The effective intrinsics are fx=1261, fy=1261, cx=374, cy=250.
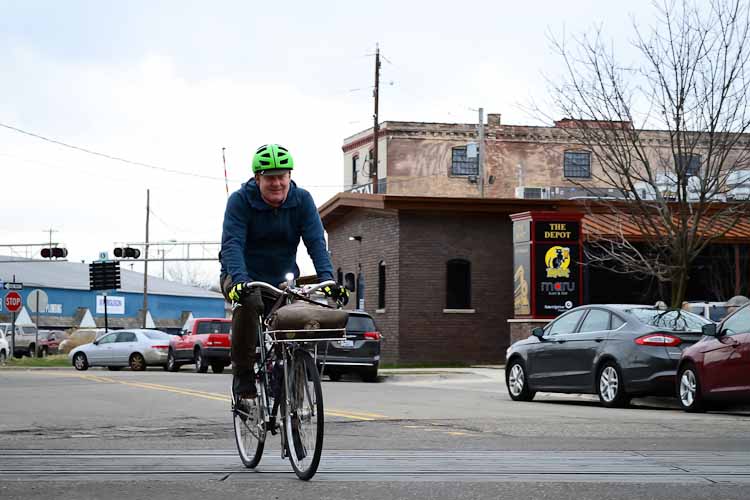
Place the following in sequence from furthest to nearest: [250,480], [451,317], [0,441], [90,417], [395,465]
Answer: [451,317] → [90,417] → [0,441] → [395,465] → [250,480]

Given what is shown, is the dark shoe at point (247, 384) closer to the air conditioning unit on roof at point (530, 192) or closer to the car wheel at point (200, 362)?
the car wheel at point (200, 362)

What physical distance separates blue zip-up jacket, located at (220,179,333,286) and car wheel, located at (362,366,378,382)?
20.6 meters

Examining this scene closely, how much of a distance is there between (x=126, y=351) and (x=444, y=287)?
10085mm

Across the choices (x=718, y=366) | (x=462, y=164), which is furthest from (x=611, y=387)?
(x=462, y=164)

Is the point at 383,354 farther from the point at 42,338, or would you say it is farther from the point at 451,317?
the point at 42,338

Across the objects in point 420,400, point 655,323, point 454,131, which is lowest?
point 420,400

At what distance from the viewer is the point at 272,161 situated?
25.1 feet

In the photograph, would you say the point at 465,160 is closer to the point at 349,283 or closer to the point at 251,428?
the point at 349,283

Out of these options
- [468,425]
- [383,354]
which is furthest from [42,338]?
[468,425]

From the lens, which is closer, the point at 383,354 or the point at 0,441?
the point at 0,441

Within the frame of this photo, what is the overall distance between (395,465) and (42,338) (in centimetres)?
6102

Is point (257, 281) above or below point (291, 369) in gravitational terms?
above

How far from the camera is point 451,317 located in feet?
122

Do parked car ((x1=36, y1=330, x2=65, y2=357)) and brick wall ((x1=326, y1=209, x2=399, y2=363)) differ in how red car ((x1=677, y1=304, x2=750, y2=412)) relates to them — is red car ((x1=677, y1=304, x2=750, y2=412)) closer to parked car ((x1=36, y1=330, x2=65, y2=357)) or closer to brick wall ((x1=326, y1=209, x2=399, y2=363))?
brick wall ((x1=326, y1=209, x2=399, y2=363))
